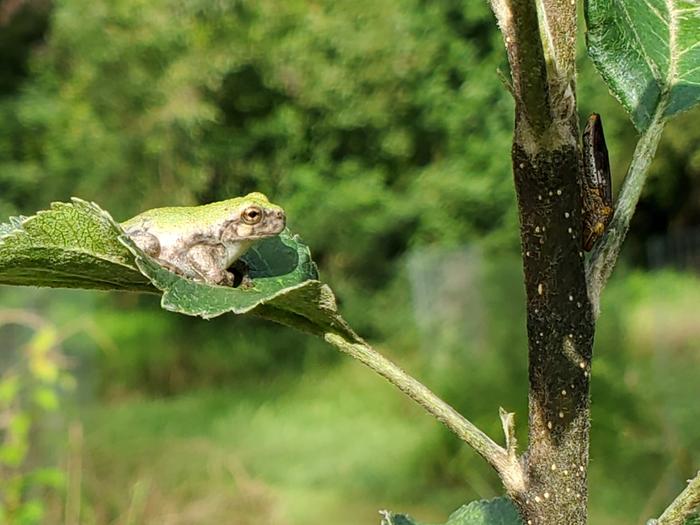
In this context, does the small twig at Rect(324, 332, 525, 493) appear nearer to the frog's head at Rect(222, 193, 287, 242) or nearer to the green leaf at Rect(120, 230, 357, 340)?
the green leaf at Rect(120, 230, 357, 340)

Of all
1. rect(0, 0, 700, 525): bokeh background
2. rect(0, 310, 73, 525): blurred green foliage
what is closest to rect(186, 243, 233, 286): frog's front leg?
rect(0, 310, 73, 525): blurred green foliage

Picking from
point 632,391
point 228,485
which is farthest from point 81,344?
→ point 632,391

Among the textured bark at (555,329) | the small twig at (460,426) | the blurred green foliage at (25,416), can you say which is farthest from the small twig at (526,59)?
the blurred green foliage at (25,416)

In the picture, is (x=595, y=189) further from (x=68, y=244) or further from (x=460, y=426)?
(x=68, y=244)

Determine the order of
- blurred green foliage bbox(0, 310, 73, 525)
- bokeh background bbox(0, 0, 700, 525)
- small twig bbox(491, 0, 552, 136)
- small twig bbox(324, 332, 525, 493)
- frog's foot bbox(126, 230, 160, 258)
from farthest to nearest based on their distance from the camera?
1. bokeh background bbox(0, 0, 700, 525)
2. blurred green foliage bbox(0, 310, 73, 525)
3. frog's foot bbox(126, 230, 160, 258)
4. small twig bbox(324, 332, 525, 493)
5. small twig bbox(491, 0, 552, 136)

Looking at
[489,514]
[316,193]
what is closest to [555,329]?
[489,514]

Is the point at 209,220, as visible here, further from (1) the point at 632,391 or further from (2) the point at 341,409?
(2) the point at 341,409

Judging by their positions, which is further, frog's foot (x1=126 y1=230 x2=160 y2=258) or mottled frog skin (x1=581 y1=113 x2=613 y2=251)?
frog's foot (x1=126 y1=230 x2=160 y2=258)
